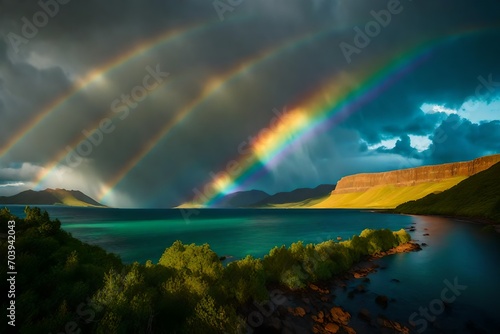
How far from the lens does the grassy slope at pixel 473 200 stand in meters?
98.5

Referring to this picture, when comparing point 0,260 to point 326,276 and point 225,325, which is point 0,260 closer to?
point 225,325

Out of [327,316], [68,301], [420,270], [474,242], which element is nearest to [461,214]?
[474,242]

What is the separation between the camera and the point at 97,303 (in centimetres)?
1405

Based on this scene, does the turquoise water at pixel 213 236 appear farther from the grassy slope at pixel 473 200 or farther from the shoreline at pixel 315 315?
the grassy slope at pixel 473 200

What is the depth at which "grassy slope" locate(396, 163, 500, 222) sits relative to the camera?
9847 centimetres
